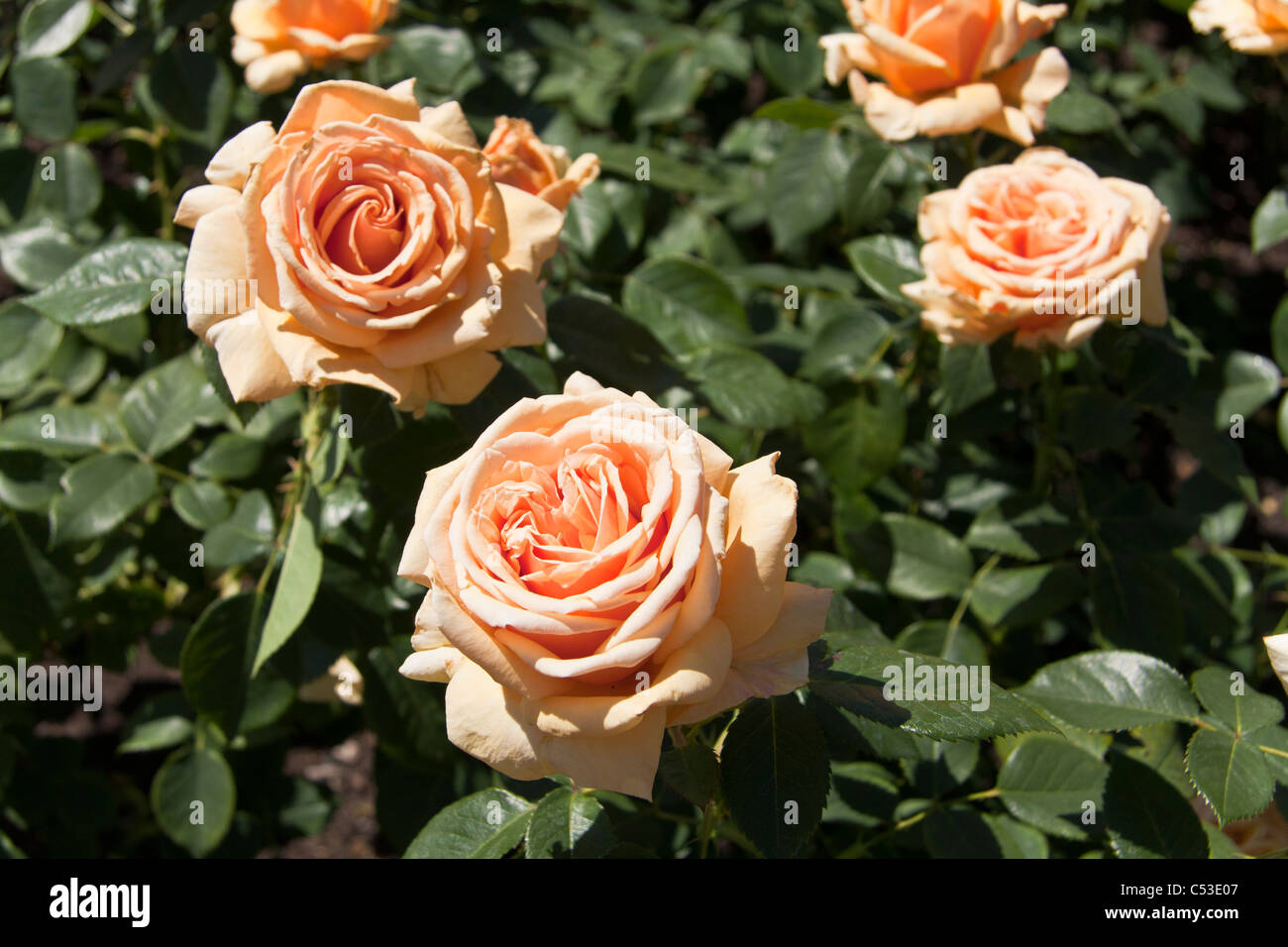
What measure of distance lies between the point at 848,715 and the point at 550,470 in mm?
569

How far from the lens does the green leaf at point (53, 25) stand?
6.69 feet

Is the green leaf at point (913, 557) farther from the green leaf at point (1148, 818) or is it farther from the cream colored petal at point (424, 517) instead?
the cream colored petal at point (424, 517)

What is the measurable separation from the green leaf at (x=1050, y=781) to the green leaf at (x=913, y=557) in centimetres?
38

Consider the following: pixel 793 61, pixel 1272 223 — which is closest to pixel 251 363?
pixel 793 61

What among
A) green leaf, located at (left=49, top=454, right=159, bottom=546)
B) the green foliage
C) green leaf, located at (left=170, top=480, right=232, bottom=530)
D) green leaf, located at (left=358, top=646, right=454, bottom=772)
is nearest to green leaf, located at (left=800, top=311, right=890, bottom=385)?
the green foliage

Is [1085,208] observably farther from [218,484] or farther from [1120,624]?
[218,484]

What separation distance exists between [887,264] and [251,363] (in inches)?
47.2

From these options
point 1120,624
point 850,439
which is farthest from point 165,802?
point 1120,624

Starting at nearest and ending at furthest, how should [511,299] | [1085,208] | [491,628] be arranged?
1. [491,628]
2. [511,299]
3. [1085,208]

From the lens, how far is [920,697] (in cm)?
121

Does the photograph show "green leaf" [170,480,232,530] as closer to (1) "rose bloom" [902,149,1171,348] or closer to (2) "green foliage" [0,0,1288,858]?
(2) "green foliage" [0,0,1288,858]

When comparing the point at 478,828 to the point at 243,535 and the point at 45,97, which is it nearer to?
the point at 243,535

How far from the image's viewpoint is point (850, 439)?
1.94 metres
